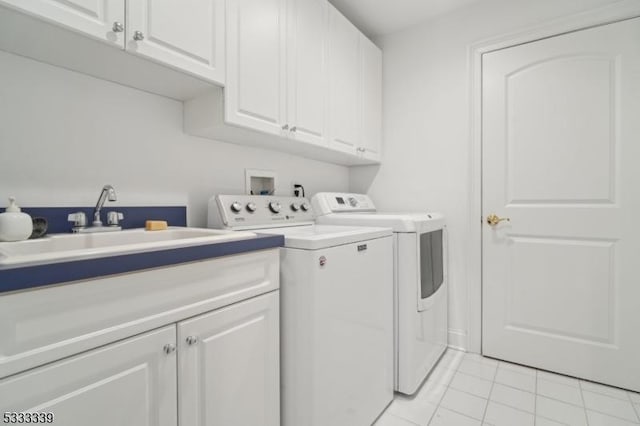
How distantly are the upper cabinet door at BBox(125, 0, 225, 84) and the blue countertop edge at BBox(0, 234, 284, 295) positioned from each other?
713 millimetres

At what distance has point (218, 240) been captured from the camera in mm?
984

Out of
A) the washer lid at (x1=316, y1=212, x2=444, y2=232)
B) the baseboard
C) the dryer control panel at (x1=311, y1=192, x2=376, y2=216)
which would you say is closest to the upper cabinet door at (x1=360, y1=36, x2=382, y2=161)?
the dryer control panel at (x1=311, y1=192, x2=376, y2=216)

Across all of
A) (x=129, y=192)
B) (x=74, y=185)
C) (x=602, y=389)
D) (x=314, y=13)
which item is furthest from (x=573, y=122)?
(x=74, y=185)

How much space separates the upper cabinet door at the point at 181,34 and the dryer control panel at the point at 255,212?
564mm

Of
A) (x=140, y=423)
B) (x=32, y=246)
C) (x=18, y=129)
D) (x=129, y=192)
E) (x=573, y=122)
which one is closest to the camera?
(x=140, y=423)

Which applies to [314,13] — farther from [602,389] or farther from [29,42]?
[602,389]

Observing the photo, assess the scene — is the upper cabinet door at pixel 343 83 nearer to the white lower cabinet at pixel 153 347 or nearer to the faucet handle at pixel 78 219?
the white lower cabinet at pixel 153 347

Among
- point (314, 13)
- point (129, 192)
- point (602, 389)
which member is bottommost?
point (602, 389)

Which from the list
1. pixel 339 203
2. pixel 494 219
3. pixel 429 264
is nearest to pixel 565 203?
pixel 494 219

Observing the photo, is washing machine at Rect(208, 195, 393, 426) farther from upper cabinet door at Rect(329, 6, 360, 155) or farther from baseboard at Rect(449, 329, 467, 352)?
baseboard at Rect(449, 329, 467, 352)

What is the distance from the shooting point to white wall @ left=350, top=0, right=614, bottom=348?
7.36 ft

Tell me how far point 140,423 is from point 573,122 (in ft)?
8.51

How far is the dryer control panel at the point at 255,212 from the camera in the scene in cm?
149

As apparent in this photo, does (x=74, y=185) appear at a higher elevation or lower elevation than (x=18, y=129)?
lower
